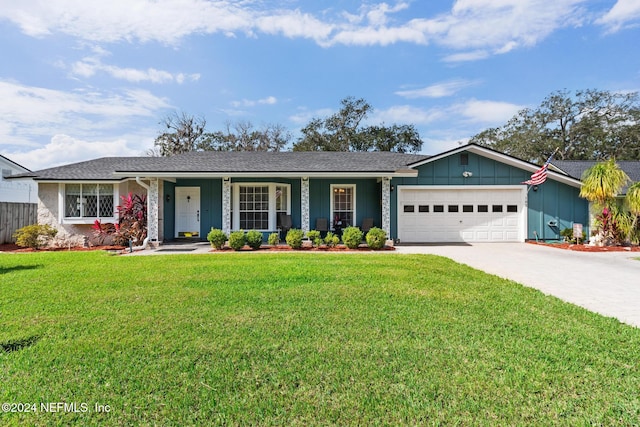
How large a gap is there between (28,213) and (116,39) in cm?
869

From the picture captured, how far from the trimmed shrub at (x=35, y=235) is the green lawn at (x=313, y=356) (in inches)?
300

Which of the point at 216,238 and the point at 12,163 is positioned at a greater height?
the point at 12,163

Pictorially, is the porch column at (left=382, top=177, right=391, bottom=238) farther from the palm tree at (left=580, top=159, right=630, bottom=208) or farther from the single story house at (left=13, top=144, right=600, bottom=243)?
the palm tree at (left=580, top=159, right=630, bottom=208)

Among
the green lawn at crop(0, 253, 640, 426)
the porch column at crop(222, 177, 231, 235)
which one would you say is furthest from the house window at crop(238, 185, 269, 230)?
the green lawn at crop(0, 253, 640, 426)

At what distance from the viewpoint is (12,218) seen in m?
13.1

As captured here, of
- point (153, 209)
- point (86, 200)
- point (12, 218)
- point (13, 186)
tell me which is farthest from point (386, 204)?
point (13, 186)

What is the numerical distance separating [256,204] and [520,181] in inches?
412

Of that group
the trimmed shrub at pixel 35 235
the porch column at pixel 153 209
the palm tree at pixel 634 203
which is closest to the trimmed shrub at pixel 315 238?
the porch column at pixel 153 209

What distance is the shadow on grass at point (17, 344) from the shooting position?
308 cm

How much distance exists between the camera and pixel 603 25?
15.1m

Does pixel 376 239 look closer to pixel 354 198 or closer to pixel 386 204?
pixel 386 204

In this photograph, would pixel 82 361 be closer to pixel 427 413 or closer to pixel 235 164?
pixel 427 413

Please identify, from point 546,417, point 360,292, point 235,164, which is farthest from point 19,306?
point 235,164

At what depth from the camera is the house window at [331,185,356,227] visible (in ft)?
42.0
